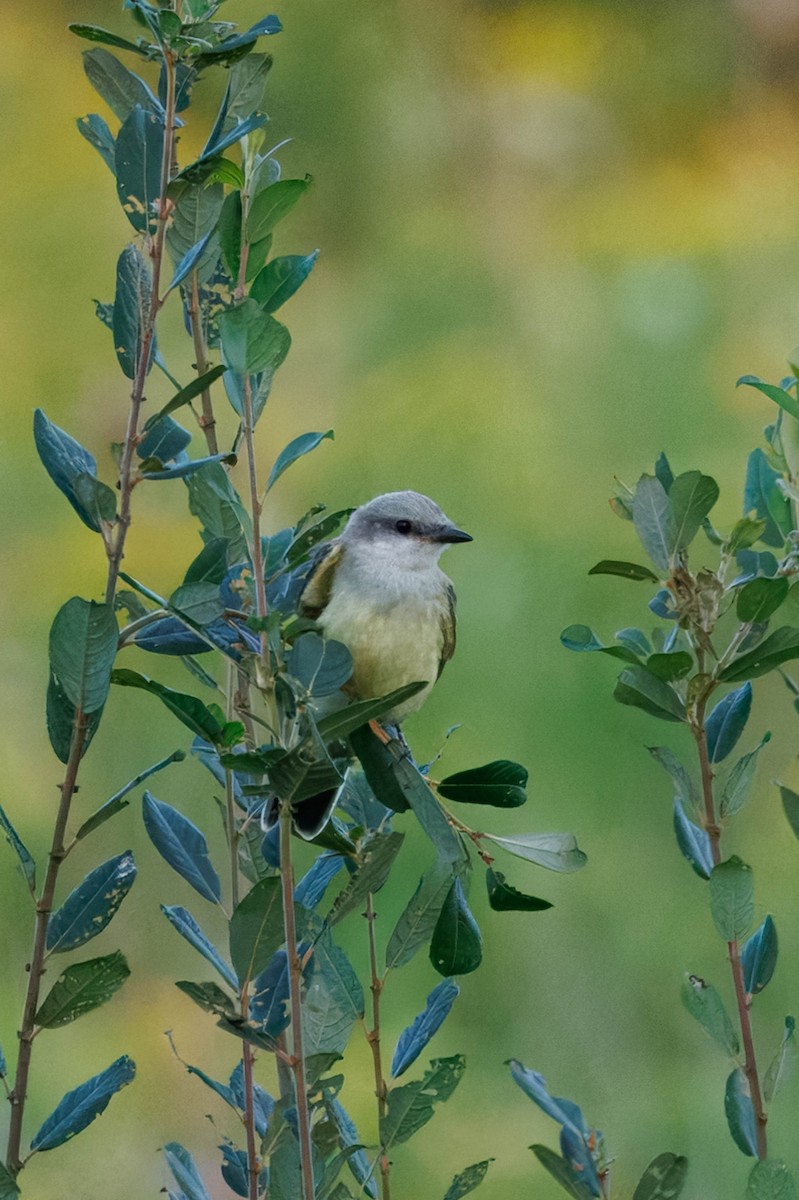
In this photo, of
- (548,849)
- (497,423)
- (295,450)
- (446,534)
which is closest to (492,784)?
(548,849)

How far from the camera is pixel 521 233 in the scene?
63.0 inches

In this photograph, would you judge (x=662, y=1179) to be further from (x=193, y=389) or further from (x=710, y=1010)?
(x=193, y=389)

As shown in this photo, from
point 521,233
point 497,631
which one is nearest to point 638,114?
point 521,233

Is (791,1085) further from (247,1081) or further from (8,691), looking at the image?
(247,1081)

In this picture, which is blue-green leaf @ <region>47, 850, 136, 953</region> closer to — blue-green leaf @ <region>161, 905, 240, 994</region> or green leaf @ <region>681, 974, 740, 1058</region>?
blue-green leaf @ <region>161, 905, 240, 994</region>

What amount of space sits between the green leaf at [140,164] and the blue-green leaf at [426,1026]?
30cm

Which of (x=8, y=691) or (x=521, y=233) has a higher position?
(x=521, y=233)

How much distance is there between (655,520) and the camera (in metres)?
0.50

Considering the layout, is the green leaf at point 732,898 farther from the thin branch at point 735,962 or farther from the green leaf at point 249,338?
the green leaf at point 249,338

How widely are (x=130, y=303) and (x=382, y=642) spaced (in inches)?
12.0

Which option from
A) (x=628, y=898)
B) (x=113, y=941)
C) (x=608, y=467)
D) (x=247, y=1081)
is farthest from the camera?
(x=608, y=467)

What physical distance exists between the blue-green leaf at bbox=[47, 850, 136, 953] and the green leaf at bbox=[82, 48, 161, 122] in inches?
10.3

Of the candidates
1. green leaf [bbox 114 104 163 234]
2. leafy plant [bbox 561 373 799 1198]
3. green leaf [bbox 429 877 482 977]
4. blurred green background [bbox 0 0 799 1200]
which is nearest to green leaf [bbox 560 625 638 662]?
leafy plant [bbox 561 373 799 1198]

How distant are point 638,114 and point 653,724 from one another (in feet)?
2.38
